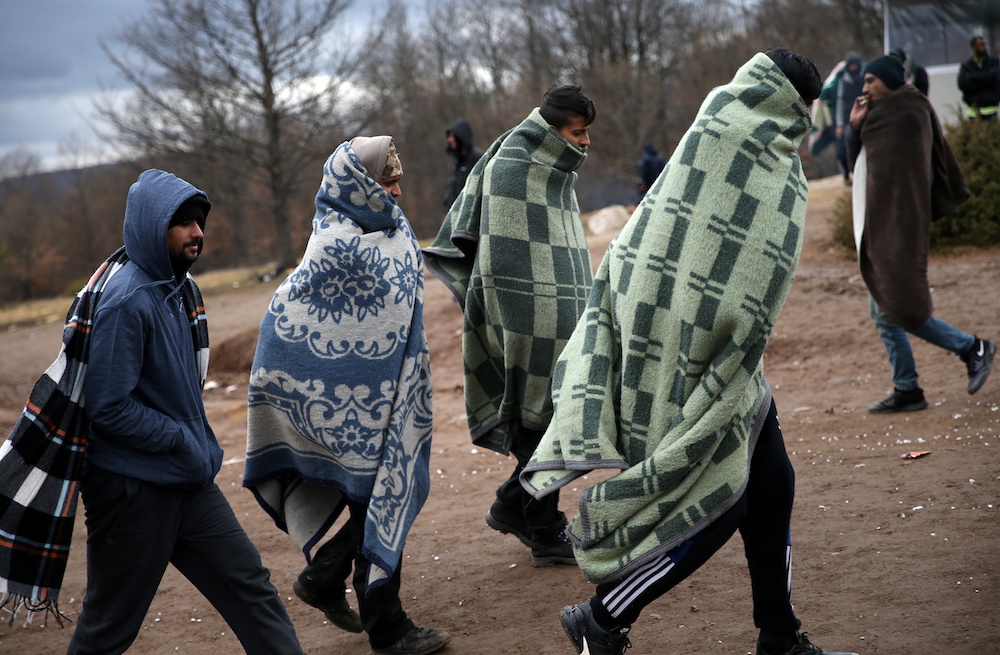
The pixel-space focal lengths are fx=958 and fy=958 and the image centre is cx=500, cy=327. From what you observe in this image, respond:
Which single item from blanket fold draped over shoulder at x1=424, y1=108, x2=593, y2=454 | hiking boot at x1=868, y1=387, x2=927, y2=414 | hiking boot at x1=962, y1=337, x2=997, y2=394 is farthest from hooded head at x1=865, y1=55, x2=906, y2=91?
blanket fold draped over shoulder at x1=424, y1=108, x2=593, y2=454

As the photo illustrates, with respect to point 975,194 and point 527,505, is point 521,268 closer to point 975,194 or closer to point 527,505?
point 527,505

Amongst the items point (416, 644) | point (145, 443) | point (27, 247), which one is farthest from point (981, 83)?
point (27, 247)

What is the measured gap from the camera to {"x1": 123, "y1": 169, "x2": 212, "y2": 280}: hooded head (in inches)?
114

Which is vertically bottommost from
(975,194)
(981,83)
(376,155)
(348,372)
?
(348,372)

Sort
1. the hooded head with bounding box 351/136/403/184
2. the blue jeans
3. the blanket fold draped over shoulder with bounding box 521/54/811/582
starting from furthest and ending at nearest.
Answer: the blue jeans < the hooded head with bounding box 351/136/403/184 < the blanket fold draped over shoulder with bounding box 521/54/811/582

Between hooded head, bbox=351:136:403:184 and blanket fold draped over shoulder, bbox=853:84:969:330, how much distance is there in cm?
315

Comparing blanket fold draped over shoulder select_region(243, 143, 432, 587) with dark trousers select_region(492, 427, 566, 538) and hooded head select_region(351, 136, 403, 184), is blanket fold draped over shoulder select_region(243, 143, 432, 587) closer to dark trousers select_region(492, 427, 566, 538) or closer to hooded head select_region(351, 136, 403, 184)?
hooded head select_region(351, 136, 403, 184)

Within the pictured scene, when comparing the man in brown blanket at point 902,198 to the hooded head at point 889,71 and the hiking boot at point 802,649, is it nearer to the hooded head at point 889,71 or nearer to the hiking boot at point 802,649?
the hooded head at point 889,71

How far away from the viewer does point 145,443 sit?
285 centimetres

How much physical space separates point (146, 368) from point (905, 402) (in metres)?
4.76

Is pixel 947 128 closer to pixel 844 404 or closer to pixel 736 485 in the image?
pixel 844 404

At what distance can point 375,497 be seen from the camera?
345cm

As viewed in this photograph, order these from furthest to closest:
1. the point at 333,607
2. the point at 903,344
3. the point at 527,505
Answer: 1. the point at 903,344
2. the point at 527,505
3. the point at 333,607

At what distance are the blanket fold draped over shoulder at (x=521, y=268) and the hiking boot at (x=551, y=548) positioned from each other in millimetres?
471
